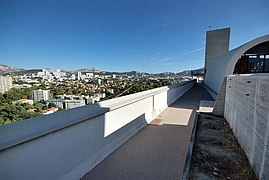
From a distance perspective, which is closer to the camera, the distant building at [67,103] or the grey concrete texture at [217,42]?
the distant building at [67,103]

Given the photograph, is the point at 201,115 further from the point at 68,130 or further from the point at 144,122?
the point at 68,130

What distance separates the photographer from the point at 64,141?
188 centimetres

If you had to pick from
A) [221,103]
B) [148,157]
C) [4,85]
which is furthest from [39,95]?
[221,103]

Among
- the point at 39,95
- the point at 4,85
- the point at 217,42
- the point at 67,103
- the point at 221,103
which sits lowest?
the point at 221,103

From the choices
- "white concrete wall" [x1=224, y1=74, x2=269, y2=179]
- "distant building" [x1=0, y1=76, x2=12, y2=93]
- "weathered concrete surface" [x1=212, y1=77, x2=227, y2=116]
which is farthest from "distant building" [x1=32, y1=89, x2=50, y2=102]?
"weathered concrete surface" [x1=212, y1=77, x2=227, y2=116]

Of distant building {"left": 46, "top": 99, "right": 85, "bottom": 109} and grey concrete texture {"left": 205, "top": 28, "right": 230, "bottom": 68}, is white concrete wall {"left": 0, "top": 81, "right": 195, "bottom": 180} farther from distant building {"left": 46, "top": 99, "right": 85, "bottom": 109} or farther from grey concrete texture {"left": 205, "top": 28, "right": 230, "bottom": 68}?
grey concrete texture {"left": 205, "top": 28, "right": 230, "bottom": 68}

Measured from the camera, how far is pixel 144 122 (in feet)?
14.6

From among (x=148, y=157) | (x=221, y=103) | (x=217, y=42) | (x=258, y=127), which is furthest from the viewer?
(x=217, y=42)

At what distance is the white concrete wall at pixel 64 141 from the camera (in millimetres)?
1345

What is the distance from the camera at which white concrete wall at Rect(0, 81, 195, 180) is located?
52.9 inches

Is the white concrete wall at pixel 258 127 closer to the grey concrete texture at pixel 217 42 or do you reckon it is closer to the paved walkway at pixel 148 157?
the paved walkway at pixel 148 157

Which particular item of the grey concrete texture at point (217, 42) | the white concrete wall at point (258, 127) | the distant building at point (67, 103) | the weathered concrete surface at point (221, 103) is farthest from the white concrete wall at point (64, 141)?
the grey concrete texture at point (217, 42)

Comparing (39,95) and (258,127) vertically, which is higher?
(39,95)

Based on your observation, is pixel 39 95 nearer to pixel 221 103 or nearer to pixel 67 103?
pixel 67 103
